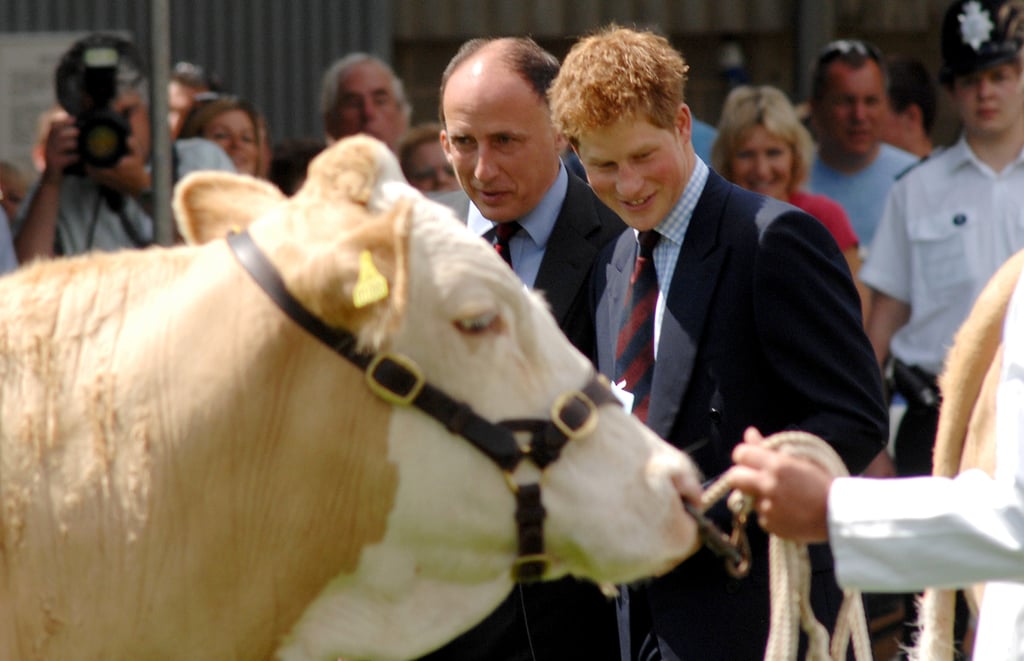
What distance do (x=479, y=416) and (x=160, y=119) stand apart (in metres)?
3.49

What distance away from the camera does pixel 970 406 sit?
289 centimetres

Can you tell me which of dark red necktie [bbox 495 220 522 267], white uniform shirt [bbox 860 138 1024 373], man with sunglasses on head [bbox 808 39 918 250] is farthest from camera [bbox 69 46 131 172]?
man with sunglasses on head [bbox 808 39 918 250]

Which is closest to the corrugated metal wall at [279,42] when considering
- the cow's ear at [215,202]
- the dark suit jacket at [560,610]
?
the dark suit jacket at [560,610]

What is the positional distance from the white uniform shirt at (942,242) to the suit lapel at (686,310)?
325 centimetres

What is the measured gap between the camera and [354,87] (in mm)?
7383

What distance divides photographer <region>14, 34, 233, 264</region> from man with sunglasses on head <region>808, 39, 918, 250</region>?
3.15 m

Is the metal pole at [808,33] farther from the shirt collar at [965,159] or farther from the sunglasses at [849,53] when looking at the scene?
the shirt collar at [965,159]

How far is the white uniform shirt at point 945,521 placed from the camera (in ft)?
7.48

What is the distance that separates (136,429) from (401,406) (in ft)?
1.32

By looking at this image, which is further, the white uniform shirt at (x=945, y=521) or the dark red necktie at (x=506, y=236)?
the dark red necktie at (x=506, y=236)

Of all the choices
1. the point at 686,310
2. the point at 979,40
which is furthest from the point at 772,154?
the point at 686,310

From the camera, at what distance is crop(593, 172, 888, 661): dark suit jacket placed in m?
2.98

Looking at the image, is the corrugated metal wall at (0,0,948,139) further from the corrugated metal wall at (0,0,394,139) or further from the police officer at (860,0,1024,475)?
the police officer at (860,0,1024,475)

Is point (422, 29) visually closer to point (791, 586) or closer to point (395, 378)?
point (791, 586)
